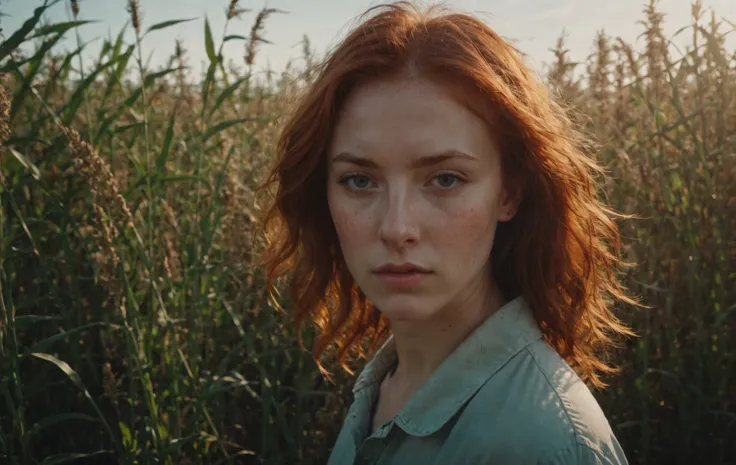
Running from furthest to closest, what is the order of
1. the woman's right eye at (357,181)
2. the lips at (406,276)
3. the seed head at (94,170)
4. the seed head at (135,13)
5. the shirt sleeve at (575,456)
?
1. the seed head at (135,13)
2. the seed head at (94,170)
3. the woman's right eye at (357,181)
4. the lips at (406,276)
5. the shirt sleeve at (575,456)

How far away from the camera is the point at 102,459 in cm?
327

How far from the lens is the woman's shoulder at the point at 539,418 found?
1312mm

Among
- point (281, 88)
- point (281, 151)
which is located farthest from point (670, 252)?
point (281, 88)

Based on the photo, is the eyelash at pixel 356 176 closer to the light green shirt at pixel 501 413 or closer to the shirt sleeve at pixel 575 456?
the light green shirt at pixel 501 413

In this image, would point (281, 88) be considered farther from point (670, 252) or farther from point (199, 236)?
point (670, 252)

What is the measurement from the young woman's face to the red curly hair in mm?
54

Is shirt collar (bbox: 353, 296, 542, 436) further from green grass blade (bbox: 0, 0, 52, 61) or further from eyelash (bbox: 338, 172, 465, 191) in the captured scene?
green grass blade (bbox: 0, 0, 52, 61)

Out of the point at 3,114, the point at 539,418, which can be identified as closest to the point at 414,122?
the point at 539,418

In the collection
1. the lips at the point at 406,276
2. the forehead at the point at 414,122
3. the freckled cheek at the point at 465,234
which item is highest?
the forehead at the point at 414,122

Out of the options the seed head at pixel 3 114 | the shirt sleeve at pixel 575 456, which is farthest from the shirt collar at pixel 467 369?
the seed head at pixel 3 114

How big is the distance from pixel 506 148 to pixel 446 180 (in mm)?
176

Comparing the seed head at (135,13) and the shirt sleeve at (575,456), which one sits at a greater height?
the seed head at (135,13)

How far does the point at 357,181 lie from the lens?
1.65m

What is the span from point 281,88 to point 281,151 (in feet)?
7.98
